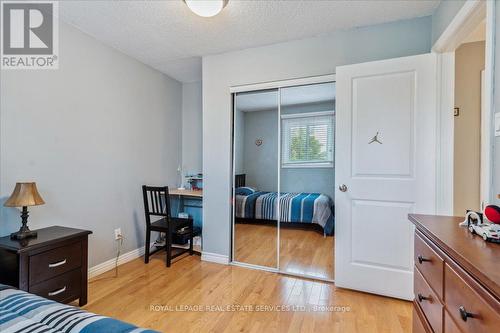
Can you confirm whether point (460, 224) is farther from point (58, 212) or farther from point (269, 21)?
point (58, 212)

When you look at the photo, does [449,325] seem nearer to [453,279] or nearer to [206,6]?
[453,279]

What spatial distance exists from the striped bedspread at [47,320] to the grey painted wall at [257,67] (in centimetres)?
209

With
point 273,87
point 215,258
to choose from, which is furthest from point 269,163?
point 215,258

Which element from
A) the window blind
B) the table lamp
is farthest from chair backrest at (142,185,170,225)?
the window blind

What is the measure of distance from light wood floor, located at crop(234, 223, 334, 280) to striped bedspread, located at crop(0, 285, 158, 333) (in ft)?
7.01

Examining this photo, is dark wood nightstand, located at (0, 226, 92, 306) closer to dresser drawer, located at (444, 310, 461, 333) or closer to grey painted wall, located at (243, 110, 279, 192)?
grey painted wall, located at (243, 110, 279, 192)

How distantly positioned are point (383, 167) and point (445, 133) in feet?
1.73

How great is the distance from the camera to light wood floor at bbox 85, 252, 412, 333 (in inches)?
71.3

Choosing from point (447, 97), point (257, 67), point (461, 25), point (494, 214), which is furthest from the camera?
point (257, 67)

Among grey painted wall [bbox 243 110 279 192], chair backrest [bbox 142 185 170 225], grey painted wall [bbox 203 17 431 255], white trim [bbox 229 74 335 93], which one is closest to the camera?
grey painted wall [bbox 203 17 431 255]

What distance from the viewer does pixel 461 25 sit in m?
1.65

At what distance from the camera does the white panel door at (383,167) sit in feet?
6.73

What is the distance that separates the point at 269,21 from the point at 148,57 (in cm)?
162

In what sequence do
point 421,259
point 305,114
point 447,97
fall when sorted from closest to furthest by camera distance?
1. point 421,259
2. point 447,97
3. point 305,114
